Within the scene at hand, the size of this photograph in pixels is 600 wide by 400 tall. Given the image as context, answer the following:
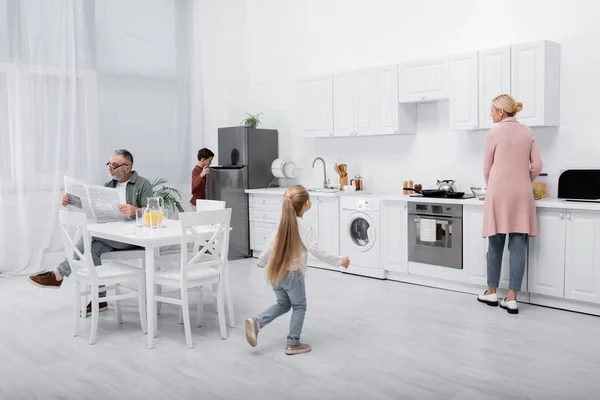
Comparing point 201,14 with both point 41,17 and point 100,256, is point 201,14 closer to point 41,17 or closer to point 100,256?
point 41,17

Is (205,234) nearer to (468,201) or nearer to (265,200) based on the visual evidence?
(468,201)

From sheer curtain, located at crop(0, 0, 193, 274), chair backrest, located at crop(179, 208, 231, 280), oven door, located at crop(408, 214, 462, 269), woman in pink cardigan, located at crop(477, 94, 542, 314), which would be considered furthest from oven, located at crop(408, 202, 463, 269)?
sheer curtain, located at crop(0, 0, 193, 274)

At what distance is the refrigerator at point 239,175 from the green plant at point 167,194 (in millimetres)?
637

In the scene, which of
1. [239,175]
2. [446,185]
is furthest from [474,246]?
[239,175]

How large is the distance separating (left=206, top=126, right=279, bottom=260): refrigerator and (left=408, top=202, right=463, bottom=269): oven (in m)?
2.27

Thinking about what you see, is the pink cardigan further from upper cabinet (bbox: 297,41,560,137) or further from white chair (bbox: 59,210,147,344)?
white chair (bbox: 59,210,147,344)

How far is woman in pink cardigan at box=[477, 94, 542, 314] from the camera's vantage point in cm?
454

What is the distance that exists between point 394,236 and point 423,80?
146 centimetres

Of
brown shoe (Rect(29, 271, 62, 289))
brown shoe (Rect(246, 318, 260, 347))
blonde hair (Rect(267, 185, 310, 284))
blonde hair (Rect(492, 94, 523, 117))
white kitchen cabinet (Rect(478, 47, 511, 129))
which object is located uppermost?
white kitchen cabinet (Rect(478, 47, 511, 129))

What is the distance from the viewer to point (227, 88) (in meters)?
8.05

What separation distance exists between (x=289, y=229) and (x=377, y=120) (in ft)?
9.16

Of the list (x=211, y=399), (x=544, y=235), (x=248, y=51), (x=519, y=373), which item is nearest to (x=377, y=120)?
(x=544, y=235)

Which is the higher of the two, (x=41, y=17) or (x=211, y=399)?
(x=41, y=17)

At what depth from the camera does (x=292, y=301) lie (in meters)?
3.65
